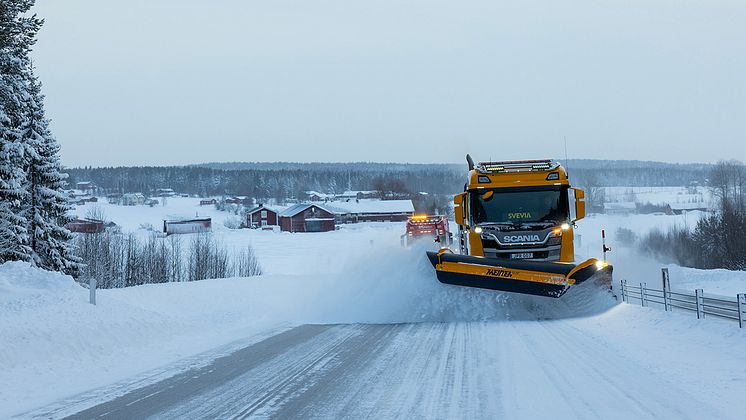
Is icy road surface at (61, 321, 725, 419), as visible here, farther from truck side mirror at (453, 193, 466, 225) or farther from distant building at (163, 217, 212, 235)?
distant building at (163, 217, 212, 235)

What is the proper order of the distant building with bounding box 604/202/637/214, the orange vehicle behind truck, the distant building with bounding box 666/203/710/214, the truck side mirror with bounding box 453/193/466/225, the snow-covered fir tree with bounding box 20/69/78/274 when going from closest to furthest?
the truck side mirror with bounding box 453/193/466/225 → the snow-covered fir tree with bounding box 20/69/78/274 → the orange vehicle behind truck → the distant building with bounding box 604/202/637/214 → the distant building with bounding box 666/203/710/214

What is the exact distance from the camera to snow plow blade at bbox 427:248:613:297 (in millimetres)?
13352

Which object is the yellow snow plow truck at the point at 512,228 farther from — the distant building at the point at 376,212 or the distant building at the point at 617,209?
the distant building at the point at 617,209

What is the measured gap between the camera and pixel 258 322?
16688mm

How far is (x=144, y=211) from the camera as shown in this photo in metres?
140

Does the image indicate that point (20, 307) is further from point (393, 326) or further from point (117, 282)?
point (117, 282)

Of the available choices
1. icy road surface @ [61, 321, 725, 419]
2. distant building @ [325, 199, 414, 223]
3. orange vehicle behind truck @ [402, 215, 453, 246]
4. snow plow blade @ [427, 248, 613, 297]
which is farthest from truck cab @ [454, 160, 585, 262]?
distant building @ [325, 199, 414, 223]

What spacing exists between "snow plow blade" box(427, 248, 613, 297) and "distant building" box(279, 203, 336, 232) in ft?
310

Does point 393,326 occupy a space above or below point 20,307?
below

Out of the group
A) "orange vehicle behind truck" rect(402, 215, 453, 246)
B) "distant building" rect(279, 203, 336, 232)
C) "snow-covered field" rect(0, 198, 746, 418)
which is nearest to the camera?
"snow-covered field" rect(0, 198, 746, 418)

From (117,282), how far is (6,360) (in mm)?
40550

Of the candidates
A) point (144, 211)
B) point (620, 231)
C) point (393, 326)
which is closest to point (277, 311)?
point (393, 326)

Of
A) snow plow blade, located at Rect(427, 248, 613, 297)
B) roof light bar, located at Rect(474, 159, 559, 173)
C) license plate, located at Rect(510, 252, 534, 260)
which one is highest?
roof light bar, located at Rect(474, 159, 559, 173)

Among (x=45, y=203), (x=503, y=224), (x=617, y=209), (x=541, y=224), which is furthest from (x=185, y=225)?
(x=541, y=224)
